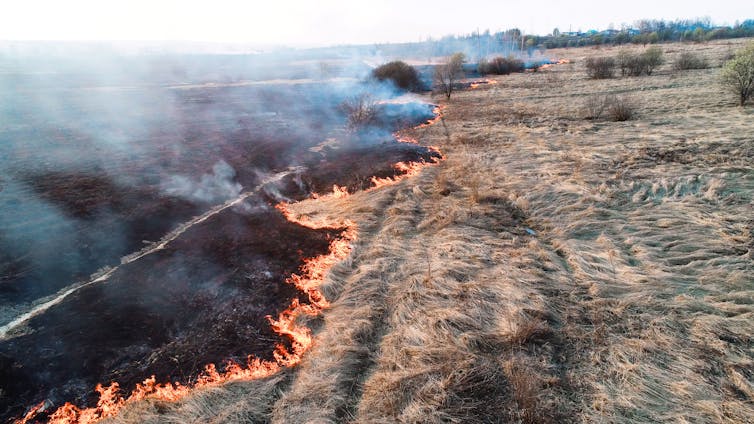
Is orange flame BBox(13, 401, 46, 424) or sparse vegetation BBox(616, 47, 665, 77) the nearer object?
orange flame BBox(13, 401, 46, 424)

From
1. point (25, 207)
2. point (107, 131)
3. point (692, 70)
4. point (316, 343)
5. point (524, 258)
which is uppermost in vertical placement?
point (692, 70)

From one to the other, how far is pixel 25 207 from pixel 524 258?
1059cm

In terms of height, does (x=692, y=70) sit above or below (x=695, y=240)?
above

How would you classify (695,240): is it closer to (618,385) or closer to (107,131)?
(618,385)

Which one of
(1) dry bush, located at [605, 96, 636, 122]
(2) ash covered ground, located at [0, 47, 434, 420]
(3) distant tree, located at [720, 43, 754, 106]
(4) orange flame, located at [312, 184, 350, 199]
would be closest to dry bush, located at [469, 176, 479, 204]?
(2) ash covered ground, located at [0, 47, 434, 420]

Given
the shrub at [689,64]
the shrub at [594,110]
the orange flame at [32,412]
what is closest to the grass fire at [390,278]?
the orange flame at [32,412]

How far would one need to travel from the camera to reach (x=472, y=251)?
6250mm

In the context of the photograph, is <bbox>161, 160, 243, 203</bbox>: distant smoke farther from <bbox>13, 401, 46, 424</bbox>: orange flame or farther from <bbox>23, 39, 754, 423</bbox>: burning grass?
<bbox>13, 401, 46, 424</bbox>: orange flame

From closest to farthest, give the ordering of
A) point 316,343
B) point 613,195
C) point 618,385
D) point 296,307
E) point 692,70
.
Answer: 1. point 618,385
2. point 316,343
3. point 296,307
4. point 613,195
5. point 692,70

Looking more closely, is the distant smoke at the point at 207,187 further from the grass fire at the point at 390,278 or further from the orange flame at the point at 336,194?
the orange flame at the point at 336,194

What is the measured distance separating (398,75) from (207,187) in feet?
69.5

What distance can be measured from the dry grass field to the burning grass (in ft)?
0.07

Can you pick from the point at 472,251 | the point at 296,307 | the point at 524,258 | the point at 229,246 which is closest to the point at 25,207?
the point at 229,246

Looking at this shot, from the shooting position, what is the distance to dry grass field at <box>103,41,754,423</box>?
353 centimetres
